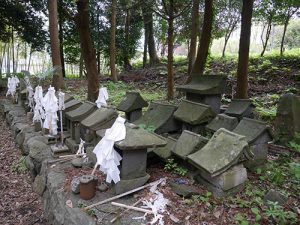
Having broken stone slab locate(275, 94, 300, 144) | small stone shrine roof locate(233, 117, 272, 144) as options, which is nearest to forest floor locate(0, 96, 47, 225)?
small stone shrine roof locate(233, 117, 272, 144)

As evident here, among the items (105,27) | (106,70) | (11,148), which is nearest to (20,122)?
(11,148)

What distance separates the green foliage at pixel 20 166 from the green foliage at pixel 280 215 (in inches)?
235

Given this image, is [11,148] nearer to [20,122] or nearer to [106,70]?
[20,122]

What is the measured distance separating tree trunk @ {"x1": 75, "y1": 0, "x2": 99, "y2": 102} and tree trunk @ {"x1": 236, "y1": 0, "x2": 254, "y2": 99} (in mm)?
4345

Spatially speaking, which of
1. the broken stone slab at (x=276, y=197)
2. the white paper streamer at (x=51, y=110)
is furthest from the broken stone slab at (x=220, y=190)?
the white paper streamer at (x=51, y=110)

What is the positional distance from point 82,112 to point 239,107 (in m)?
3.69

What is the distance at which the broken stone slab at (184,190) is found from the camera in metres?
4.40

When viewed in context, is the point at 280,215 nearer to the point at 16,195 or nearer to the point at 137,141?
the point at 137,141

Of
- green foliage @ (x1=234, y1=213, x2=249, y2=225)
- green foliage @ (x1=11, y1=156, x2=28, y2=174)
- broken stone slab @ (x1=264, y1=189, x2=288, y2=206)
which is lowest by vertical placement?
green foliage @ (x1=11, y1=156, x2=28, y2=174)

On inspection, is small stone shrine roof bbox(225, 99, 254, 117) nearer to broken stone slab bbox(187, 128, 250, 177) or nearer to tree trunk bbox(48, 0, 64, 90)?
broken stone slab bbox(187, 128, 250, 177)

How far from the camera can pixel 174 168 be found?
17.1 feet

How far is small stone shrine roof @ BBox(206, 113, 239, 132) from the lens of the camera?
569cm

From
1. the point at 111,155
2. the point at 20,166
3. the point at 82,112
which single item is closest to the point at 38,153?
the point at 20,166

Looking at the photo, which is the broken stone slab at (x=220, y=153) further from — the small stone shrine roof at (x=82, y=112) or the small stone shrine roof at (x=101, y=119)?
the small stone shrine roof at (x=82, y=112)
